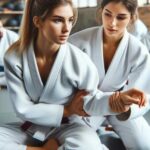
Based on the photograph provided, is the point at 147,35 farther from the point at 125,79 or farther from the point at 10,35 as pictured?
the point at 125,79

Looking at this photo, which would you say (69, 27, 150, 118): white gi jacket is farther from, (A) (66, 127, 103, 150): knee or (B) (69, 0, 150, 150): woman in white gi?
(A) (66, 127, 103, 150): knee

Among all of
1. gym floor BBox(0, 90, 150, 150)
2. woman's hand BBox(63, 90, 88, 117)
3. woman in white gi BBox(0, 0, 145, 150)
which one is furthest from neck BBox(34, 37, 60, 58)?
gym floor BBox(0, 90, 150, 150)

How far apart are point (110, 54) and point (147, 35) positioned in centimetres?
118

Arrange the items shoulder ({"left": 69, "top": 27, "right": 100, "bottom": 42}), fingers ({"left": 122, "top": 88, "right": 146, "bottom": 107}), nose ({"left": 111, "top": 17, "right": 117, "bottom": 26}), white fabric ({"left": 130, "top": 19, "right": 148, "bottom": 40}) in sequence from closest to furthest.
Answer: fingers ({"left": 122, "top": 88, "right": 146, "bottom": 107}) < nose ({"left": 111, "top": 17, "right": 117, "bottom": 26}) < shoulder ({"left": 69, "top": 27, "right": 100, "bottom": 42}) < white fabric ({"left": 130, "top": 19, "right": 148, "bottom": 40})

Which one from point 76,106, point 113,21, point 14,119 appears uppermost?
point 113,21

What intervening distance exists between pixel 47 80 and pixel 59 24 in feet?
0.66

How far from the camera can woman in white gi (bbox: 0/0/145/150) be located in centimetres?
117

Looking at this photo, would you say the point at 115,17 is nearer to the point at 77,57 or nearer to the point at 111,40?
the point at 111,40

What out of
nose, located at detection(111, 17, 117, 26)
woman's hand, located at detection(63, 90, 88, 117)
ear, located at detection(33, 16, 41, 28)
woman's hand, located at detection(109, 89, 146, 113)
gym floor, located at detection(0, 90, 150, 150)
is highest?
ear, located at detection(33, 16, 41, 28)

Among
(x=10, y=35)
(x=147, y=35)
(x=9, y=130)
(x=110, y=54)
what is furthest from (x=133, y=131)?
(x=10, y=35)

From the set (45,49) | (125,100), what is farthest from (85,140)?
(45,49)

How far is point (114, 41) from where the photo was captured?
1435mm

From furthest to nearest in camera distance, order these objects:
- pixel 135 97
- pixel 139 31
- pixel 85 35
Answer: pixel 139 31 → pixel 85 35 → pixel 135 97

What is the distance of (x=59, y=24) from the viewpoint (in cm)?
117
